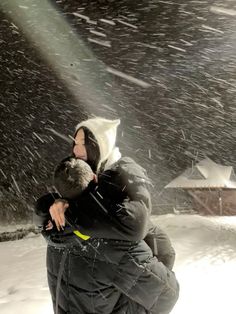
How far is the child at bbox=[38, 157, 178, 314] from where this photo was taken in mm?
1769

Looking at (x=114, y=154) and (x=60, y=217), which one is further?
(x=114, y=154)

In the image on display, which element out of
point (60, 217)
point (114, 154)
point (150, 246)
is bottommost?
point (150, 246)

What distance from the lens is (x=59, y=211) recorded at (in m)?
1.82

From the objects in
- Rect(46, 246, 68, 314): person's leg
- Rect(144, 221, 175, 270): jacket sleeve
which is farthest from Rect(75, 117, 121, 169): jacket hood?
Rect(46, 246, 68, 314): person's leg

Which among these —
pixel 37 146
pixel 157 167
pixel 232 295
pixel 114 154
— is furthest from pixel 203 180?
pixel 114 154

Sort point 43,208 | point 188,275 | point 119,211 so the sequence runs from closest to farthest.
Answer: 1. point 119,211
2. point 43,208
3. point 188,275

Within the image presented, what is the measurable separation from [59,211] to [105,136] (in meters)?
0.52

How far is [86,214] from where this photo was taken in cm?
177

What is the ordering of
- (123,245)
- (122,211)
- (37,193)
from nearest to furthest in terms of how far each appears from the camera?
(122,211) → (123,245) → (37,193)

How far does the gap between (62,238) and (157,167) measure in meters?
37.4

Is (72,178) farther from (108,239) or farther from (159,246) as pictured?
(159,246)

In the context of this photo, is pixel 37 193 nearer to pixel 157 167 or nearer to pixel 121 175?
pixel 157 167

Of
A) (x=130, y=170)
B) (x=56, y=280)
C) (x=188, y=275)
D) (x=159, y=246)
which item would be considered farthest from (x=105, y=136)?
(x=188, y=275)

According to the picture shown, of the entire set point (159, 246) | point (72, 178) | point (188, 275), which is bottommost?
point (188, 275)
